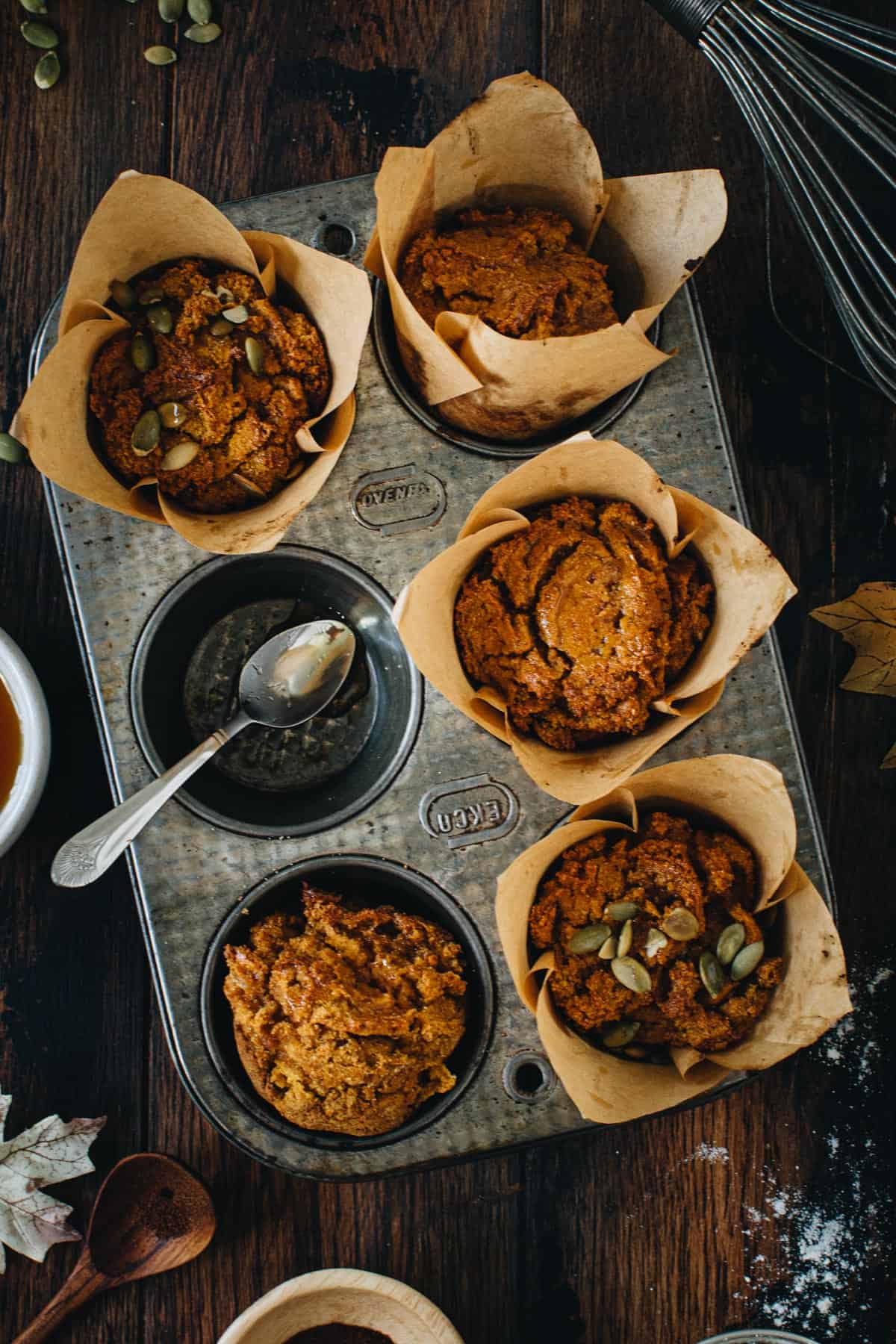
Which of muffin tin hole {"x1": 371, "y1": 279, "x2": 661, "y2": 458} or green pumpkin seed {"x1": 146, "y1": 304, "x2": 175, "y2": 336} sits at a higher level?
green pumpkin seed {"x1": 146, "y1": 304, "x2": 175, "y2": 336}

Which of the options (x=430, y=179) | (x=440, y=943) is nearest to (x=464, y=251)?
(x=430, y=179)

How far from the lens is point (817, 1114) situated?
2.08 m

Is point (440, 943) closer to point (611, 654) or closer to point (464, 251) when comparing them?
point (611, 654)

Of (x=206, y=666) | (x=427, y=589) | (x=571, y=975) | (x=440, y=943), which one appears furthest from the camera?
(x=206, y=666)

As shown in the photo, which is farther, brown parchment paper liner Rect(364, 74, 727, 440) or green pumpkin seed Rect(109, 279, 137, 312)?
green pumpkin seed Rect(109, 279, 137, 312)

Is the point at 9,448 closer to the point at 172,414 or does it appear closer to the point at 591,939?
the point at 172,414

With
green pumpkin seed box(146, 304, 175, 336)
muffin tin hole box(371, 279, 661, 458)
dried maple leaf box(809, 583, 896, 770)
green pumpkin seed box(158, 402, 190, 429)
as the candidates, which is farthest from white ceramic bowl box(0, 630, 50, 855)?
dried maple leaf box(809, 583, 896, 770)

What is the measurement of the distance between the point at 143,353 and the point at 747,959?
1400mm

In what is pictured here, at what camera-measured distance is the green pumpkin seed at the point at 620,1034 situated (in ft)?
5.65

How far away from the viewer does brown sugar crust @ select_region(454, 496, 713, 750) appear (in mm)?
1639

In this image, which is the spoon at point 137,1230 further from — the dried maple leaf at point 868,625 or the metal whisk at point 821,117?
A: the metal whisk at point 821,117

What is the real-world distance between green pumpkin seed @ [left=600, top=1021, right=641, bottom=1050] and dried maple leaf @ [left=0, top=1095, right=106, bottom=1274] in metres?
1.03

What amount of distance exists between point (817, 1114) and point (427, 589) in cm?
137

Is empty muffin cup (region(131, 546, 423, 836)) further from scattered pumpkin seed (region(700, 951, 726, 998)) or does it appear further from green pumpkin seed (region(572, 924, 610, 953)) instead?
scattered pumpkin seed (region(700, 951, 726, 998))
